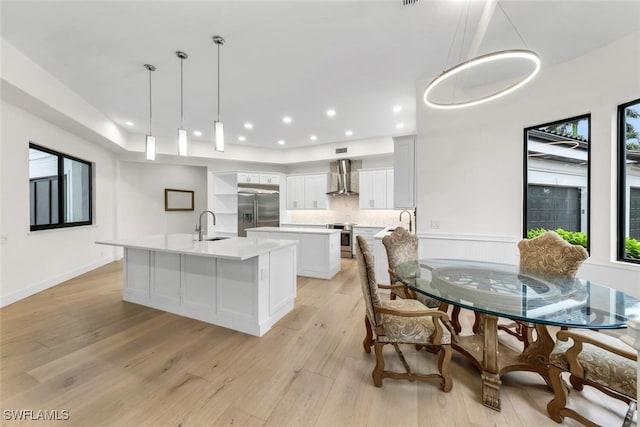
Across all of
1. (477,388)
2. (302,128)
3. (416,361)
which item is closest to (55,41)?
(302,128)

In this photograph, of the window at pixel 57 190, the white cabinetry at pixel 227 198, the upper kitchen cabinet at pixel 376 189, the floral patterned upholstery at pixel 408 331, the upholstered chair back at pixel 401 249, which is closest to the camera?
the floral patterned upholstery at pixel 408 331

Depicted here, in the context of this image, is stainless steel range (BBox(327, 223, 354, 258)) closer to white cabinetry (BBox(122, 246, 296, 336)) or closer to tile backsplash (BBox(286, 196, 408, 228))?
tile backsplash (BBox(286, 196, 408, 228))

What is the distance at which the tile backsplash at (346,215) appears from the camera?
652 cm

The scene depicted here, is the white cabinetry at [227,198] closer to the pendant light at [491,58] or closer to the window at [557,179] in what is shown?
the pendant light at [491,58]

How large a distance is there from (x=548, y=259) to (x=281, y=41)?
3.42 metres

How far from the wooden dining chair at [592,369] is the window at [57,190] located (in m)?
6.15

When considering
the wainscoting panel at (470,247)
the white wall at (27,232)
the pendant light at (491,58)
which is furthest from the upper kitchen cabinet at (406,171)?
the white wall at (27,232)

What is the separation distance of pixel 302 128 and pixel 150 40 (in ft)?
10.5

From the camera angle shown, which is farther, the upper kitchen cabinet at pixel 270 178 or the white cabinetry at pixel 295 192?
the white cabinetry at pixel 295 192

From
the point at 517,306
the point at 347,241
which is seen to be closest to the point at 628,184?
the point at 517,306

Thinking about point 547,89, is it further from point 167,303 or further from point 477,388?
point 167,303

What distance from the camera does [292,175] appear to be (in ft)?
24.2

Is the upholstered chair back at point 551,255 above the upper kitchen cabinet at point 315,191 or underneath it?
underneath

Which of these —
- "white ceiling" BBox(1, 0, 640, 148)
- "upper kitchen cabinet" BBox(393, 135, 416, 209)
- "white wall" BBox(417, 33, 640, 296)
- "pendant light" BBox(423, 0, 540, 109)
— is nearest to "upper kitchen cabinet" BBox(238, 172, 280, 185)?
"white ceiling" BBox(1, 0, 640, 148)
